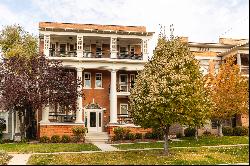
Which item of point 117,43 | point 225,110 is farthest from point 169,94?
point 117,43

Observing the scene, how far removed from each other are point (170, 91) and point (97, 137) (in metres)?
16.0

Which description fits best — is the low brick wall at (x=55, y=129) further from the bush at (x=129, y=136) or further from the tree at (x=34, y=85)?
the bush at (x=129, y=136)

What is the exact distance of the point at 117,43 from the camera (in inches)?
1606

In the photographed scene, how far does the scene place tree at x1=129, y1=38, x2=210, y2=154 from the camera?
2170cm

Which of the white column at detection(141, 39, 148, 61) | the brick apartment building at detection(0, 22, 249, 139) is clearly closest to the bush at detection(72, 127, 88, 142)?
the brick apartment building at detection(0, 22, 249, 139)

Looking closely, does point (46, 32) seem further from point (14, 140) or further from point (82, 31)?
point (14, 140)

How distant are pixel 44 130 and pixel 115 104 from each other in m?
7.06

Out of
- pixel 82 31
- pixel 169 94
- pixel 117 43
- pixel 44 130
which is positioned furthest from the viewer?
pixel 117 43

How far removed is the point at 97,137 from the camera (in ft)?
119

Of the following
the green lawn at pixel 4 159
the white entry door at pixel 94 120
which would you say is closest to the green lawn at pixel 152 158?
the green lawn at pixel 4 159

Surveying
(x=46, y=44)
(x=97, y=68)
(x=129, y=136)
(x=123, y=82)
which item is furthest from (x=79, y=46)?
(x=129, y=136)

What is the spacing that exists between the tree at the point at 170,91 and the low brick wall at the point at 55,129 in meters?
12.5

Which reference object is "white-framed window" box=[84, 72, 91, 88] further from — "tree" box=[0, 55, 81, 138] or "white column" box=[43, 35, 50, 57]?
"tree" box=[0, 55, 81, 138]

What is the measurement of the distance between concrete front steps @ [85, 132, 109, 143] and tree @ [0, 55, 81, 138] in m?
3.14
